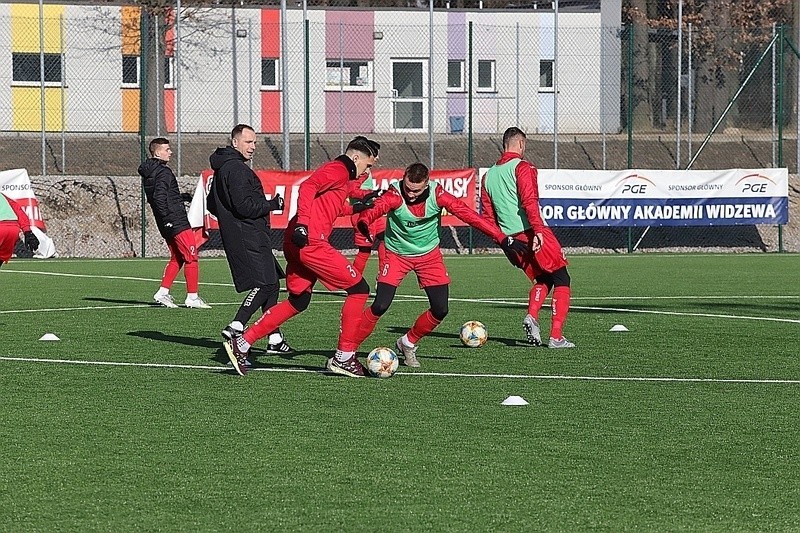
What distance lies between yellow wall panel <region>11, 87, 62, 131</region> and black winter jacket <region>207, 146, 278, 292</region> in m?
21.0

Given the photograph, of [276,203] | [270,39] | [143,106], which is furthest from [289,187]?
[276,203]

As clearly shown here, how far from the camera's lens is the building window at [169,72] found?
32.4m

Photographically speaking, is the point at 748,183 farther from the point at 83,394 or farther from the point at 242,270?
the point at 83,394

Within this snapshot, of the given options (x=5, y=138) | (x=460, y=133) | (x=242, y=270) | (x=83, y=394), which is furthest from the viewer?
(x=460, y=133)

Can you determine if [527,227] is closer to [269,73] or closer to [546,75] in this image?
[269,73]

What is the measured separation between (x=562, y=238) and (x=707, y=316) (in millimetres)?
13266

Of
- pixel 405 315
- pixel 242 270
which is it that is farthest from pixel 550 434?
pixel 405 315

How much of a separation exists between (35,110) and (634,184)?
13.7 meters

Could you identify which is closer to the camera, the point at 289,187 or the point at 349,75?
the point at 289,187

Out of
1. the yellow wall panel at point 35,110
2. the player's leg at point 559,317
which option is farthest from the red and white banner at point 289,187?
the player's leg at point 559,317

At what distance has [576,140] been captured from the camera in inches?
1410

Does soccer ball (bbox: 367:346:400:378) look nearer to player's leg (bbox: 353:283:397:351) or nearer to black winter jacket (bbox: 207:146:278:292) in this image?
player's leg (bbox: 353:283:397:351)

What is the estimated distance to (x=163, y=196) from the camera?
17.1 m

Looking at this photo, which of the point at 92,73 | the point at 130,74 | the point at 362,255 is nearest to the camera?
the point at 362,255
